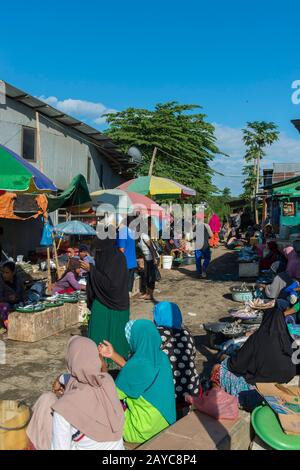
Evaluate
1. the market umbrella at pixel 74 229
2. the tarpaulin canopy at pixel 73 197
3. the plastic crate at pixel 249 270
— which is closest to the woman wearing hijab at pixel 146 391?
the tarpaulin canopy at pixel 73 197

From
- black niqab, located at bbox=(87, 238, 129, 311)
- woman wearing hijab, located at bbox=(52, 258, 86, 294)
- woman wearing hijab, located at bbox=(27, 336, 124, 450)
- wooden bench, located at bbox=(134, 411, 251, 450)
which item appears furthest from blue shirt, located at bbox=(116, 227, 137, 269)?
woman wearing hijab, located at bbox=(27, 336, 124, 450)

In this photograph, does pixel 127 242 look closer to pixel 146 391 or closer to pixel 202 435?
pixel 146 391

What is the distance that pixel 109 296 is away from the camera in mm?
5113

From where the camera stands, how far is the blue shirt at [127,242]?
8.45 meters

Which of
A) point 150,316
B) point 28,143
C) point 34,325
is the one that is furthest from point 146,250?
point 28,143

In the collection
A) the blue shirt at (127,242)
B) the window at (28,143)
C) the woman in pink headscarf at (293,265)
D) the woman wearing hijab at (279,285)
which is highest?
the window at (28,143)

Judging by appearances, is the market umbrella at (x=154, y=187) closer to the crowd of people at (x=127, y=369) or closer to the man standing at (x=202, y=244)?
the man standing at (x=202, y=244)

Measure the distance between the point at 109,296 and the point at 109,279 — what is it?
20 centimetres

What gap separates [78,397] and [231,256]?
50.9ft

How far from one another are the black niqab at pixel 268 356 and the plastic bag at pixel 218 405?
0.87 meters

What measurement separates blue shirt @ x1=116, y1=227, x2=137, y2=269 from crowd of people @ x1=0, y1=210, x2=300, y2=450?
209cm

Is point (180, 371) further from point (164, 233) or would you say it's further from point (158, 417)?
point (164, 233)

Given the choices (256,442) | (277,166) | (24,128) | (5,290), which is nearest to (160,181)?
(24,128)

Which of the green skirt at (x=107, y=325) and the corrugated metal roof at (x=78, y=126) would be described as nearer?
the green skirt at (x=107, y=325)
